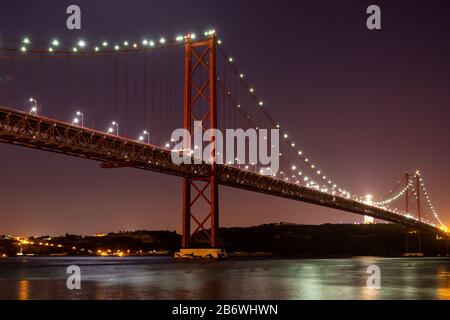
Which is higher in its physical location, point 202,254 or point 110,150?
point 110,150

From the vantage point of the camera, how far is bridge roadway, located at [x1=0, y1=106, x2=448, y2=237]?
123 feet

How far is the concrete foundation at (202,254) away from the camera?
49.0 metres

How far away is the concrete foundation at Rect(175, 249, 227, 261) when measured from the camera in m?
49.0

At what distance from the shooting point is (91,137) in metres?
42.8

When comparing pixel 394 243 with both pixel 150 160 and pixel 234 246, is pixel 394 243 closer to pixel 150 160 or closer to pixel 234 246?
pixel 234 246

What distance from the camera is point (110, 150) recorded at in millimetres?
45062

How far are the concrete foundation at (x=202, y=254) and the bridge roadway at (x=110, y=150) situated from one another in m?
5.72

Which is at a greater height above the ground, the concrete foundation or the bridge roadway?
the bridge roadway

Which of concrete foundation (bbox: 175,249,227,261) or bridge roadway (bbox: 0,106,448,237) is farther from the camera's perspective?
concrete foundation (bbox: 175,249,227,261)

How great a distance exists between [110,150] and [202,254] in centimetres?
1068

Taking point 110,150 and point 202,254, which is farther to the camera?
point 202,254

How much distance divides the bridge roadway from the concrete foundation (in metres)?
5.72

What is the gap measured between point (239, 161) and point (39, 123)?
20.0 meters
